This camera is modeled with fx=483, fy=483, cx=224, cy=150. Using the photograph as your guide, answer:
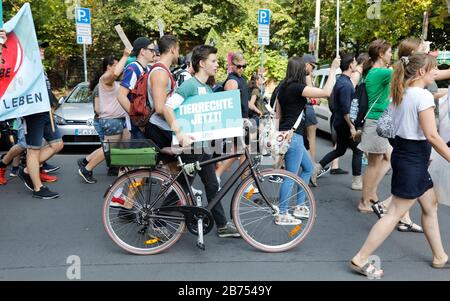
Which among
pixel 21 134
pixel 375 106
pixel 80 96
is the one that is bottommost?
pixel 21 134

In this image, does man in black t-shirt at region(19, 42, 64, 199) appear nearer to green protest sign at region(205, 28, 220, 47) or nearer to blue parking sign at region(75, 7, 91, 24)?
green protest sign at region(205, 28, 220, 47)

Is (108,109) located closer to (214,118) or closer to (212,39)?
(214,118)

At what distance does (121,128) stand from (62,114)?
3.00 metres

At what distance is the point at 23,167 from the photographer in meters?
6.62

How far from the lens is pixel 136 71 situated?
5324 millimetres

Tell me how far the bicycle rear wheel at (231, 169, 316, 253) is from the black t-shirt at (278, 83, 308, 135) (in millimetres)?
707

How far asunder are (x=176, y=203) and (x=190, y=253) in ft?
1.52

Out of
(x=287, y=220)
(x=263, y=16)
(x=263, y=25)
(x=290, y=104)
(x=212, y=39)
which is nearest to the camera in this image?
(x=287, y=220)

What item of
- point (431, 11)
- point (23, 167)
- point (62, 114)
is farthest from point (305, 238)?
point (431, 11)

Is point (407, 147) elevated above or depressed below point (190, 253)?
above

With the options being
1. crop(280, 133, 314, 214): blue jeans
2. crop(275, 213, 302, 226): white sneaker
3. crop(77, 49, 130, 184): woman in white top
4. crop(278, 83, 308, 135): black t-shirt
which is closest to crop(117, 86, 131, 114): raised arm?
crop(77, 49, 130, 184): woman in white top

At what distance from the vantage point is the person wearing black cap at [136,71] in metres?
5.24

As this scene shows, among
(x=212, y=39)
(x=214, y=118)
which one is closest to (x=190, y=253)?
(x=214, y=118)
